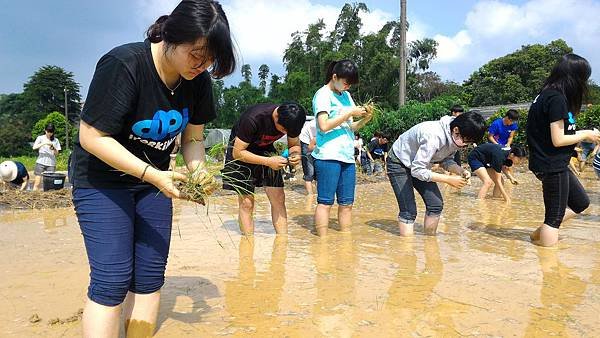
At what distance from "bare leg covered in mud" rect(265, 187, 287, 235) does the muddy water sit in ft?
0.45

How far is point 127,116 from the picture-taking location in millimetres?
2219

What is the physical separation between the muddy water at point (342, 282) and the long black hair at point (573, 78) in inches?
56.2

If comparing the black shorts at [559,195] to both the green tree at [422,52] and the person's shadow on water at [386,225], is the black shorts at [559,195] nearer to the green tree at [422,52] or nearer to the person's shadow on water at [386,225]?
the person's shadow on water at [386,225]

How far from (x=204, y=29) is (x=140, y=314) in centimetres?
152

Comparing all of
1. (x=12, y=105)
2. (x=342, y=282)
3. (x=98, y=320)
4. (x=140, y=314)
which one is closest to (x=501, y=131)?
(x=342, y=282)

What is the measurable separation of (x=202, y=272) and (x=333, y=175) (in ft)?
5.58

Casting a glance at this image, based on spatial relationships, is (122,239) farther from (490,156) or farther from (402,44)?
(402,44)

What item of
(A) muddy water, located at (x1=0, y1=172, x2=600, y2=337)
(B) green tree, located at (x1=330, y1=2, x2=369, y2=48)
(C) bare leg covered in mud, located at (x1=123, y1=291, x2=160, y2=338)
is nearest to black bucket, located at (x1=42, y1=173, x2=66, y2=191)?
(A) muddy water, located at (x1=0, y1=172, x2=600, y2=337)

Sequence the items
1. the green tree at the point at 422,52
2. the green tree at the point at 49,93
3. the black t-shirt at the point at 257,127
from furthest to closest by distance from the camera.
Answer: the green tree at the point at 49,93
the green tree at the point at 422,52
the black t-shirt at the point at 257,127

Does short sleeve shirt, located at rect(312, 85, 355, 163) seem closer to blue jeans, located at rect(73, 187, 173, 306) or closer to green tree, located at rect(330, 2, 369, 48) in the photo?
blue jeans, located at rect(73, 187, 173, 306)

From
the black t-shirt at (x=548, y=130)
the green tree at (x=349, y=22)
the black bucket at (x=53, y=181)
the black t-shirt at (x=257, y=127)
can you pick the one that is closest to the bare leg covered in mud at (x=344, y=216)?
the black t-shirt at (x=257, y=127)

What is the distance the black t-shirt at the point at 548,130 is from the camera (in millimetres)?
4387

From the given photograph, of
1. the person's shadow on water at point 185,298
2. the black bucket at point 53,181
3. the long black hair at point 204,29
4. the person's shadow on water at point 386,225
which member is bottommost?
the person's shadow on water at point 185,298

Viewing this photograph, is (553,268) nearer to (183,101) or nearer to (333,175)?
(333,175)
